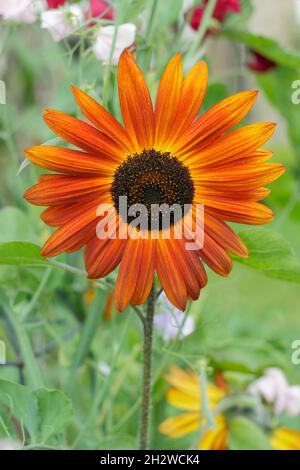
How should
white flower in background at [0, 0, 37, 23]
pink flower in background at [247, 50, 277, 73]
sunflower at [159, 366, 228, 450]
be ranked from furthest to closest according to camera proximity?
pink flower in background at [247, 50, 277, 73] < sunflower at [159, 366, 228, 450] < white flower in background at [0, 0, 37, 23]

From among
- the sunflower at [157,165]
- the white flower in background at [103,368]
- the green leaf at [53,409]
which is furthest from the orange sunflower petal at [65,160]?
the white flower in background at [103,368]

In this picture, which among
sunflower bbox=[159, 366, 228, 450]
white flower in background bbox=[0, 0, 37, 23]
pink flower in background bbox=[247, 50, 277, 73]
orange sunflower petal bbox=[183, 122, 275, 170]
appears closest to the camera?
orange sunflower petal bbox=[183, 122, 275, 170]

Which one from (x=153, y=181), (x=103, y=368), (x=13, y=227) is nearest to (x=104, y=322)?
(x=103, y=368)

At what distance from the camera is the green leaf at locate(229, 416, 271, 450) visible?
560mm

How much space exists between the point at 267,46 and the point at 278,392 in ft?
0.94

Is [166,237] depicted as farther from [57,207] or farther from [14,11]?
[14,11]

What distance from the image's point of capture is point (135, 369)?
2.25ft

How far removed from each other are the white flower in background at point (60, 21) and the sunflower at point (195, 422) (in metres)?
0.28

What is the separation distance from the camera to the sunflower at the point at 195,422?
23.5 inches

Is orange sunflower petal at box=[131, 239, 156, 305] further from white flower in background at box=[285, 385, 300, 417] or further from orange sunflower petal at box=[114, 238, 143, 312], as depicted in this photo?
white flower in background at box=[285, 385, 300, 417]

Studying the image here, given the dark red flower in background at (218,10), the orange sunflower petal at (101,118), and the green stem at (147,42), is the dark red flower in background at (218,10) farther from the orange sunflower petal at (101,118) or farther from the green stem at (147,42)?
the orange sunflower petal at (101,118)

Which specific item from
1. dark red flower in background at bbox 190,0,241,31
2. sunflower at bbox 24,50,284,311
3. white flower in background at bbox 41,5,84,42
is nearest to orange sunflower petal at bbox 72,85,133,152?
sunflower at bbox 24,50,284,311

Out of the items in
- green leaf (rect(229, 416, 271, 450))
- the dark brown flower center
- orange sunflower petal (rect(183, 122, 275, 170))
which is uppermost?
orange sunflower petal (rect(183, 122, 275, 170))

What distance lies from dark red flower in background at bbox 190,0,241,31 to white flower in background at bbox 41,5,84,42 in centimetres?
15
